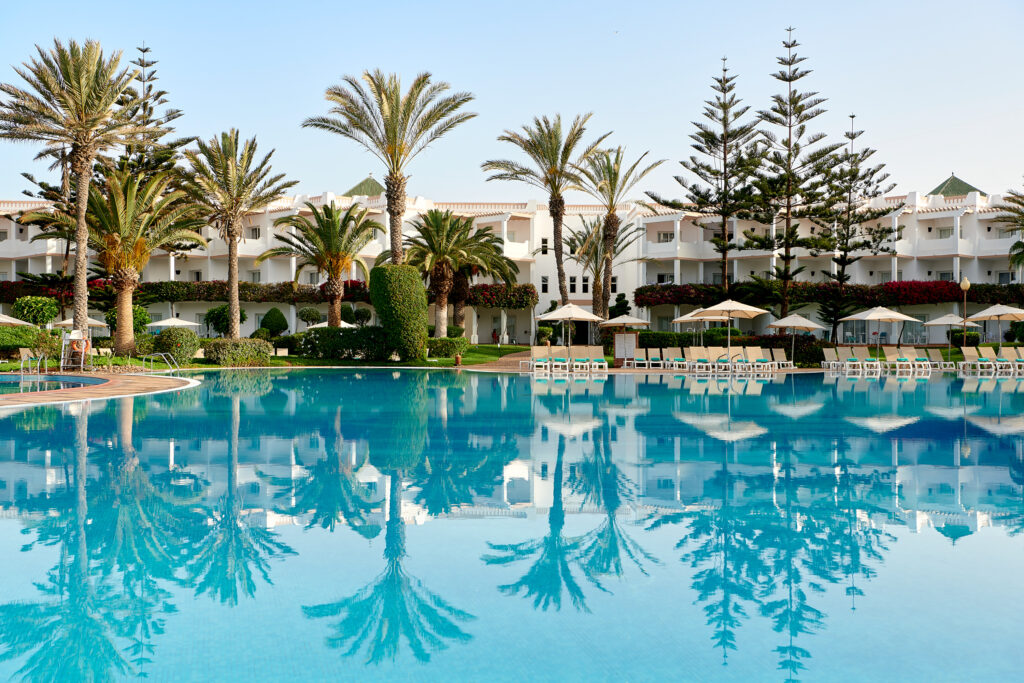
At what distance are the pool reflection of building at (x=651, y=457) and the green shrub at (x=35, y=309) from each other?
2410 cm

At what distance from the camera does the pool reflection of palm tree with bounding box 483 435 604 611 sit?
4.77 meters

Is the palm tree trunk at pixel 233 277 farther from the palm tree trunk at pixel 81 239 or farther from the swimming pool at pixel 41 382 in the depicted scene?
the swimming pool at pixel 41 382

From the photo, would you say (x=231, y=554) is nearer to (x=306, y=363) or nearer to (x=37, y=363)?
(x=37, y=363)

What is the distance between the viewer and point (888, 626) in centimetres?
425

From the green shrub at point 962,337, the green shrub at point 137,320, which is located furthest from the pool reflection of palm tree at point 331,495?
the green shrub at point 962,337

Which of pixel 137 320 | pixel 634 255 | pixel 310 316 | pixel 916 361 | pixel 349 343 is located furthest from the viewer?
pixel 634 255

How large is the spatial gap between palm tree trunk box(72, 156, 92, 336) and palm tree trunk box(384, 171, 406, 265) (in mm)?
9504

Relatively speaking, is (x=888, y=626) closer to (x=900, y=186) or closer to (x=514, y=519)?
(x=514, y=519)

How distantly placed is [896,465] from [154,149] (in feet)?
117

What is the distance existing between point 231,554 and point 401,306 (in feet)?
81.9

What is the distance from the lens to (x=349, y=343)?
104 feet

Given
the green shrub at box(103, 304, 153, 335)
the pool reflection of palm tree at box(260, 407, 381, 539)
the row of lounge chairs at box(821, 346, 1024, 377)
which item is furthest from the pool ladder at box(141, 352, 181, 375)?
the row of lounge chairs at box(821, 346, 1024, 377)

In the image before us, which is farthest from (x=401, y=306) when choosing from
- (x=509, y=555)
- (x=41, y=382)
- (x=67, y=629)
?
(x=67, y=629)

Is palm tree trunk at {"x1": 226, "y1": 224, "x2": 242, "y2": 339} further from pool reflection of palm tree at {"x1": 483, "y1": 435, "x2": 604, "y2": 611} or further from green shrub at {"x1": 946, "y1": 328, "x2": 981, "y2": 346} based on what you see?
green shrub at {"x1": 946, "y1": 328, "x2": 981, "y2": 346}
